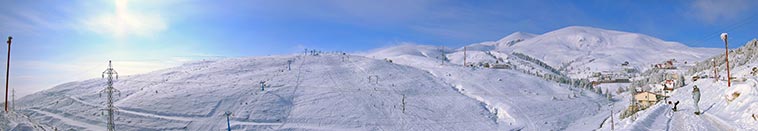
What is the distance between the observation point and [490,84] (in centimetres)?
8044

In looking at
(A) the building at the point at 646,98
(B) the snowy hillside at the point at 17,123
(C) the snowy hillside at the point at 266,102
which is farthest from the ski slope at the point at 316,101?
(A) the building at the point at 646,98

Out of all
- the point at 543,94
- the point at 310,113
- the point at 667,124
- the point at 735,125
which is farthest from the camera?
the point at 543,94

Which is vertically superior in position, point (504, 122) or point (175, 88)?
point (175, 88)

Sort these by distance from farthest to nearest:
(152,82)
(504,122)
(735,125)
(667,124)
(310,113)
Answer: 1. (152,82)
2. (504,122)
3. (310,113)
4. (667,124)
5. (735,125)

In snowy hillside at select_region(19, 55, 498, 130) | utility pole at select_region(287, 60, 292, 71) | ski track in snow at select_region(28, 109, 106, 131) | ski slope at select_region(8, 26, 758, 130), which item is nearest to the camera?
ski track in snow at select_region(28, 109, 106, 131)

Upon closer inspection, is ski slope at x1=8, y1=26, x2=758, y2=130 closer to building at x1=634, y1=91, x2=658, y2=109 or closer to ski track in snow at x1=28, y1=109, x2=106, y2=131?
ski track in snow at x1=28, y1=109, x2=106, y2=131

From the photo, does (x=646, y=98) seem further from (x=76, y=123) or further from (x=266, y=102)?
(x=76, y=123)

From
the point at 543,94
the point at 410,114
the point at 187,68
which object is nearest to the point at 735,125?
the point at 410,114

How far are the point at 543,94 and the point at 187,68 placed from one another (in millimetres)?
58017

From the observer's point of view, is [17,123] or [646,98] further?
[646,98]

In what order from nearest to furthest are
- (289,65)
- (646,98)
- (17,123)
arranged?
1. (17,123)
2. (646,98)
3. (289,65)

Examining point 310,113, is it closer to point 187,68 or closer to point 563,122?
point 563,122

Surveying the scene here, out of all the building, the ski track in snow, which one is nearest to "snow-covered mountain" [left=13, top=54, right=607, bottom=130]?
the ski track in snow

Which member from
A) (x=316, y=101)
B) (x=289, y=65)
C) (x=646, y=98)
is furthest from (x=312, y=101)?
(x=646, y=98)
